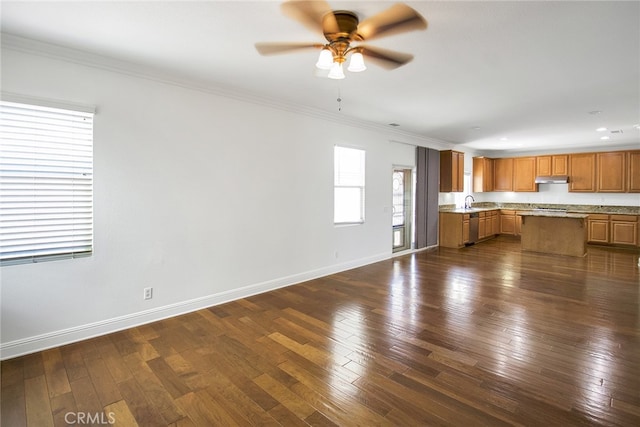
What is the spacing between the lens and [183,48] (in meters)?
2.83

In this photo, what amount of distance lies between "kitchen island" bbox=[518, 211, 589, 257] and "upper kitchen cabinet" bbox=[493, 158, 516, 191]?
9.05 ft

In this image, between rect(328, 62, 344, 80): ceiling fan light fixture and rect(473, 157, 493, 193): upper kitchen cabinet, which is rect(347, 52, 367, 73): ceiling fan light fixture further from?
rect(473, 157, 493, 193): upper kitchen cabinet

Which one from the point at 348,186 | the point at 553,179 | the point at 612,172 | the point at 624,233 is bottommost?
the point at 624,233

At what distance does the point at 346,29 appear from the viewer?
2.25 m

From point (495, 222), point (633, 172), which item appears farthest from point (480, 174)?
point (633, 172)

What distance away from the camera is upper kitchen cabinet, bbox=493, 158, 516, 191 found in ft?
Result: 31.6

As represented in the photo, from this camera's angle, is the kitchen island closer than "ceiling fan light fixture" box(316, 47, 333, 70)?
No

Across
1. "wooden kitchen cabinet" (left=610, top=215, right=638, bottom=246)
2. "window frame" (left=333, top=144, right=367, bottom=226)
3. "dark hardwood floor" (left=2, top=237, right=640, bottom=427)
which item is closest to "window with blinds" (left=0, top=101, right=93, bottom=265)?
"dark hardwood floor" (left=2, top=237, right=640, bottom=427)

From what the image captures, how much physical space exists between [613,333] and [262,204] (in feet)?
13.4

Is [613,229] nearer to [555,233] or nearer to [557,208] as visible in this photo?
[557,208]

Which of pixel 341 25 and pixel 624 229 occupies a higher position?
pixel 341 25

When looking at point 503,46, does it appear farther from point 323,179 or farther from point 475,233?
point 475,233

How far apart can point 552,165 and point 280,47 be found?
30.6 feet

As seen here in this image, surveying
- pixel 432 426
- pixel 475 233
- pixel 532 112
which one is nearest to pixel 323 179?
pixel 532 112
